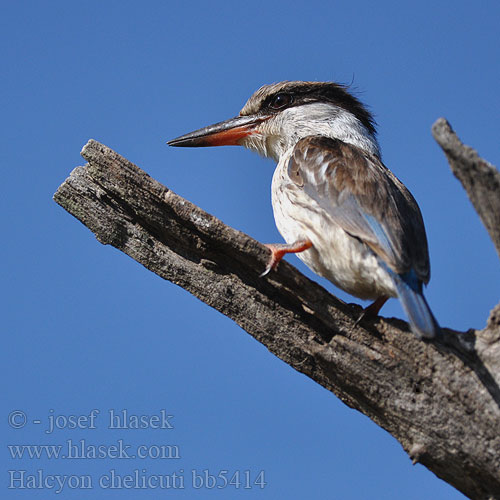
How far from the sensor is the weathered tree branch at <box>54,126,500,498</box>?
12.0ft

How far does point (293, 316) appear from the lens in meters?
4.04

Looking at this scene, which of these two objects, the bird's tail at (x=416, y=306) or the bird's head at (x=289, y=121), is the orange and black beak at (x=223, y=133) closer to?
the bird's head at (x=289, y=121)

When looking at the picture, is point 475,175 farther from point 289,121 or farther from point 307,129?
point 289,121

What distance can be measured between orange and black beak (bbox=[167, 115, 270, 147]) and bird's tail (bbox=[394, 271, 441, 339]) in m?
2.76

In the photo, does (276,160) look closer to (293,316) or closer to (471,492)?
(293,316)

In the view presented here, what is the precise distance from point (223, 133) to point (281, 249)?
2.45m

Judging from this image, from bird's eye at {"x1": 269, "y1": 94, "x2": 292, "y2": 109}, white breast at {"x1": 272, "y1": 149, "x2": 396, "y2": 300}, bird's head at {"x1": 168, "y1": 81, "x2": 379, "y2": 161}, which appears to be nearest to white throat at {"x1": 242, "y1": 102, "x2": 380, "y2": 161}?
bird's head at {"x1": 168, "y1": 81, "x2": 379, "y2": 161}

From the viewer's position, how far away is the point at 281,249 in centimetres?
411

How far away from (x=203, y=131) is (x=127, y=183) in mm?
2154

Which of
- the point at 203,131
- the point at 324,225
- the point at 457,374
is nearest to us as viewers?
the point at 457,374

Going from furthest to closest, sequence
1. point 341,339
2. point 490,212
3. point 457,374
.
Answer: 1. point 341,339
2. point 457,374
3. point 490,212

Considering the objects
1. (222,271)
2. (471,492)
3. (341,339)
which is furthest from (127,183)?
(471,492)

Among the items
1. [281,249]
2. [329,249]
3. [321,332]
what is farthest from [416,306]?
[281,249]

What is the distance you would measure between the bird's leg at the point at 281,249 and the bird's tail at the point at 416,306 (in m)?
0.70
